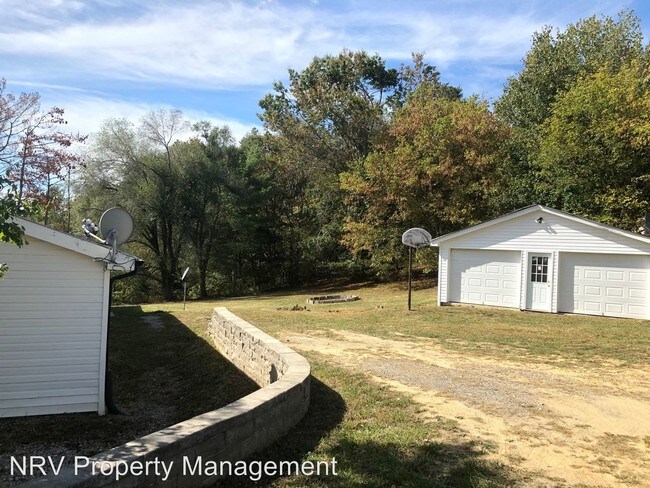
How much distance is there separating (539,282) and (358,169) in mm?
13173

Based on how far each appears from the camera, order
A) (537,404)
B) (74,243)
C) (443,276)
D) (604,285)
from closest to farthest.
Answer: (537,404)
(74,243)
(604,285)
(443,276)

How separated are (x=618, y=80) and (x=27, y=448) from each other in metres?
23.2

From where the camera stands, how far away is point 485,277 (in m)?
15.7

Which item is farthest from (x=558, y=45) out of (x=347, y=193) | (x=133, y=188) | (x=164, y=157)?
(x=133, y=188)

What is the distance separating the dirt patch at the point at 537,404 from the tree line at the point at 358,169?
48.9ft

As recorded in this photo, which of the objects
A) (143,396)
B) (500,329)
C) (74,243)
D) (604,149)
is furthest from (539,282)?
(74,243)

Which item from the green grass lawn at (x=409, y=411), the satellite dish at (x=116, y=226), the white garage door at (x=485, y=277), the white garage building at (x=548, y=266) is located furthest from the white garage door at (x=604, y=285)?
the satellite dish at (x=116, y=226)

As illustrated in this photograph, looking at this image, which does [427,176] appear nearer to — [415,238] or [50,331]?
[415,238]

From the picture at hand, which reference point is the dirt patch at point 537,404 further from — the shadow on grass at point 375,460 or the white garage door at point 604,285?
the white garage door at point 604,285

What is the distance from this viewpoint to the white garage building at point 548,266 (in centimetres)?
1338

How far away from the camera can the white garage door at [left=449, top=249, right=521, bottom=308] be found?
1521 cm

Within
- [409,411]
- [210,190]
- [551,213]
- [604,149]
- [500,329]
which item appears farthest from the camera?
[210,190]

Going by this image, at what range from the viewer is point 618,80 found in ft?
65.3

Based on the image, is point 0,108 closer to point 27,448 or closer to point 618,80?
point 27,448
